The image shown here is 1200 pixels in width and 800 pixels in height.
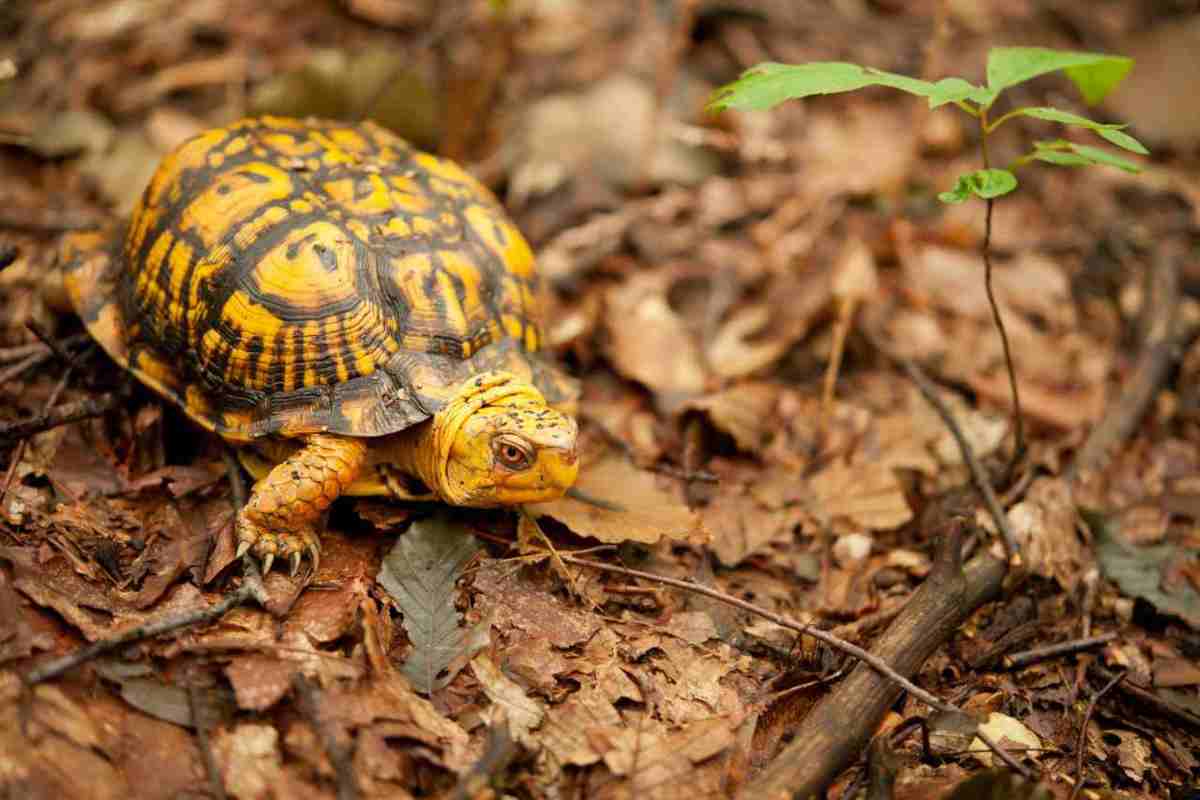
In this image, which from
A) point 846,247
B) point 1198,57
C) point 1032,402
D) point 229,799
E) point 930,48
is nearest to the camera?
point 229,799

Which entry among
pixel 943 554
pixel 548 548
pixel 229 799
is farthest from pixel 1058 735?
pixel 229 799

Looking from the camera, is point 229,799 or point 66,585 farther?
point 66,585

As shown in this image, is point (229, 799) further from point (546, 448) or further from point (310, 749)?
point (546, 448)

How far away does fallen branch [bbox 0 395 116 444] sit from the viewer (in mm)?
3027

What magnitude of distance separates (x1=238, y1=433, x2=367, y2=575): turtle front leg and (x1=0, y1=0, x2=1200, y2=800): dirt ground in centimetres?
11

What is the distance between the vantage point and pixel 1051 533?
11.2 ft

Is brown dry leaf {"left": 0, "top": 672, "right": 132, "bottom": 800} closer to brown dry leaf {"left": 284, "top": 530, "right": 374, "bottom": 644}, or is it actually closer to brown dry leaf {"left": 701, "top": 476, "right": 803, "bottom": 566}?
brown dry leaf {"left": 284, "top": 530, "right": 374, "bottom": 644}

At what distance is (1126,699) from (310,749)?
2618 mm

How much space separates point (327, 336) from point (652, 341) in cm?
174

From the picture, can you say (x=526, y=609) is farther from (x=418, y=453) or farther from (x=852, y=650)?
(x=852, y=650)

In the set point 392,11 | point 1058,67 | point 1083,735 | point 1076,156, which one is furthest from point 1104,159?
point 392,11

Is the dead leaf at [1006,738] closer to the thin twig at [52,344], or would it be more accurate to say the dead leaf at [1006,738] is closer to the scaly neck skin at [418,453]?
the scaly neck skin at [418,453]

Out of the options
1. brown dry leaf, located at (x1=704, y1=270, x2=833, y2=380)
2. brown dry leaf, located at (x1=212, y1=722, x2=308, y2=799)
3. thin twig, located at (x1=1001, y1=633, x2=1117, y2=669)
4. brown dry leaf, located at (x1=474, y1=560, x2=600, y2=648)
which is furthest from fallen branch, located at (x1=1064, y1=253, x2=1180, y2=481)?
brown dry leaf, located at (x1=212, y1=722, x2=308, y2=799)

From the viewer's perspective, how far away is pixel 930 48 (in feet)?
15.0
